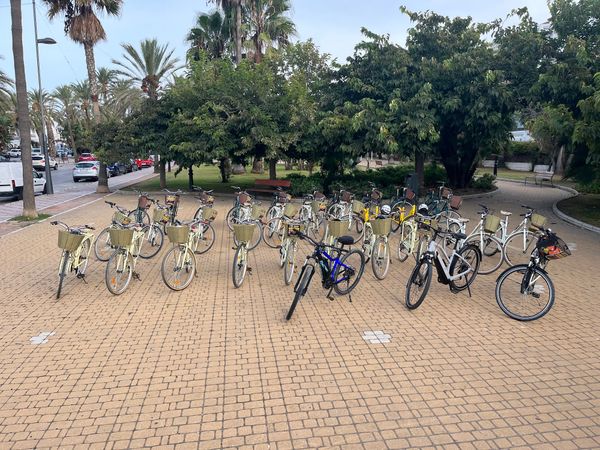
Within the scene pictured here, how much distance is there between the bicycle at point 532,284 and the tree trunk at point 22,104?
1247 cm

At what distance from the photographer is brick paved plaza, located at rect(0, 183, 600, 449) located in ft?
10.4

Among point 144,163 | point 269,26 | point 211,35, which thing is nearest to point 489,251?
point 269,26

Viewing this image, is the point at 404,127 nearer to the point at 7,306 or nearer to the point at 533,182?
the point at 7,306

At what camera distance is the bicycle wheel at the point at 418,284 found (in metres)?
5.43

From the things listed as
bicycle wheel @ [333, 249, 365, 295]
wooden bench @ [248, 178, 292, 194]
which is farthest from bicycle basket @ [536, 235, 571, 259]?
wooden bench @ [248, 178, 292, 194]

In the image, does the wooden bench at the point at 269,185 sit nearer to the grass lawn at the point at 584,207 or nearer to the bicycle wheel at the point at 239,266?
the grass lawn at the point at 584,207

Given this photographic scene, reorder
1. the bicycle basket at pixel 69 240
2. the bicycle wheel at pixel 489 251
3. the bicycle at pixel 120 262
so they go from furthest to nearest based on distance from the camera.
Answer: the bicycle wheel at pixel 489 251, the bicycle at pixel 120 262, the bicycle basket at pixel 69 240

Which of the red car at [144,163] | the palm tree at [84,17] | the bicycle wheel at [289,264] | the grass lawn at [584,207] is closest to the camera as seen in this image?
the bicycle wheel at [289,264]

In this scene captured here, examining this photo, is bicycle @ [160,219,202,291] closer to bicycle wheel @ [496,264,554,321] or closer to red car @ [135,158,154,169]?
bicycle wheel @ [496,264,554,321]

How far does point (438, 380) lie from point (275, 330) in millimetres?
1884

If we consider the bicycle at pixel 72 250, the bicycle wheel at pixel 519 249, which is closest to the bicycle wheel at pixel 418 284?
the bicycle wheel at pixel 519 249

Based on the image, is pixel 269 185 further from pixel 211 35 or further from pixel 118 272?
pixel 211 35

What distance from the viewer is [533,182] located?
82.8 feet

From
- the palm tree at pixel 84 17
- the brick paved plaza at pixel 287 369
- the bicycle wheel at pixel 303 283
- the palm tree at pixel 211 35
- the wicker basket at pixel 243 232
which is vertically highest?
the palm tree at pixel 211 35
